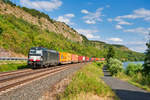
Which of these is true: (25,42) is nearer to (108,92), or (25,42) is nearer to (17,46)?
(17,46)

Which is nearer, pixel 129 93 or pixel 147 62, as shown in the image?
pixel 129 93

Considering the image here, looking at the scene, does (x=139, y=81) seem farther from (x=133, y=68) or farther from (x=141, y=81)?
(x=133, y=68)

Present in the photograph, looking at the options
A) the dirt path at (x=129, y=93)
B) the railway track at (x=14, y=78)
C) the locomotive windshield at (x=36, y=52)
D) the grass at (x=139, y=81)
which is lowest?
the grass at (x=139, y=81)

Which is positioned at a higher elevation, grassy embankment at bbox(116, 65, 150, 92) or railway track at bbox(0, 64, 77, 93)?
railway track at bbox(0, 64, 77, 93)

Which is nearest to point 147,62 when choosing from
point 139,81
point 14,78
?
point 139,81

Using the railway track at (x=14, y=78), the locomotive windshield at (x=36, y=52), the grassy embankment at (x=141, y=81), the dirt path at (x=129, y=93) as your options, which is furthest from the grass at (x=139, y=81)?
the locomotive windshield at (x=36, y=52)

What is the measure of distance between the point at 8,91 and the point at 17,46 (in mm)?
38126

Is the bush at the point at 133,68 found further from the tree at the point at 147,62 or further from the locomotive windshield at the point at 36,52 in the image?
the locomotive windshield at the point at 36,52

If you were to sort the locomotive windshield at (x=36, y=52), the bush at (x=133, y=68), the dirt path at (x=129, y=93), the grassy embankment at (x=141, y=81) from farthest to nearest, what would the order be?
the bush at (x=133, y=68), the locomotive windshield at (x=36, y=52), the grassy embankment at (x=141, y=81), the dirt path at (x=129, y=93)

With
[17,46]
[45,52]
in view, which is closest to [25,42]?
[17,46]

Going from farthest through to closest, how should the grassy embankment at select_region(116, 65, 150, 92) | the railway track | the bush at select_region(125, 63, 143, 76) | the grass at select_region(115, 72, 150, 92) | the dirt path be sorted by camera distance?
the bush at select_region(125, 63, 143, 76) → the grassy embankment at select_region(116, 65, 150, 92) → the grass at select_region(115, 72, 150, 92) → the railway track → the dirt path

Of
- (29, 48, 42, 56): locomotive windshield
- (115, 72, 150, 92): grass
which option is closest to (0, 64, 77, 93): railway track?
(29, 48, 42, 56): locomotive windshield

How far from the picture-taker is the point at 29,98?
29.0 ft

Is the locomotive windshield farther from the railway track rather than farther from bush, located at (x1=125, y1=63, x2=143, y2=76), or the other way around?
bush, located at (x1=125, y1=63, x2=143, y2=76)
